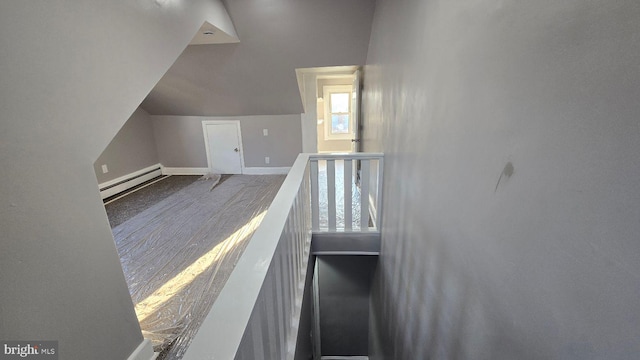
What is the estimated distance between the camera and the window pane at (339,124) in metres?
7.08

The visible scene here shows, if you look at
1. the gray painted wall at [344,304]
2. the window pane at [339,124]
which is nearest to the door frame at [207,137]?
the window pane at [339,124]

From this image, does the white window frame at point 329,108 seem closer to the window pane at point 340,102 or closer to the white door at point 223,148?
the window pane at point 340,102

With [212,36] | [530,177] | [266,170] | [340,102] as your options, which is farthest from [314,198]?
[340,102]

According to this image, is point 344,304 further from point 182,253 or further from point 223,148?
point 223,148

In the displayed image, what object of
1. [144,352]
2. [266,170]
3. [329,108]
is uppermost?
[329,108]

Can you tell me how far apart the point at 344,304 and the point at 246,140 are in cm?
375

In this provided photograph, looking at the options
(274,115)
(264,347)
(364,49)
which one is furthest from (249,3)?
(264,347)

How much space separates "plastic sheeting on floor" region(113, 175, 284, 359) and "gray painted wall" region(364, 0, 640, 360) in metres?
1.73

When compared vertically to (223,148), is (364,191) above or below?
below

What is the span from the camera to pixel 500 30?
2.41 ft

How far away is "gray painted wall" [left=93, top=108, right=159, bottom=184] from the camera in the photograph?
4.46 metres

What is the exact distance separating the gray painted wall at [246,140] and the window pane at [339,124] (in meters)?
1.97

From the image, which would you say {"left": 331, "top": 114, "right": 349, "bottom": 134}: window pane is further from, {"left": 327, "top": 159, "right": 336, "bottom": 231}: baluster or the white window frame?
{"left": 327, "top": 159, "right": 336, "bottom": 231}: baluster

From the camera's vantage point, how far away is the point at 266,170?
571cm
